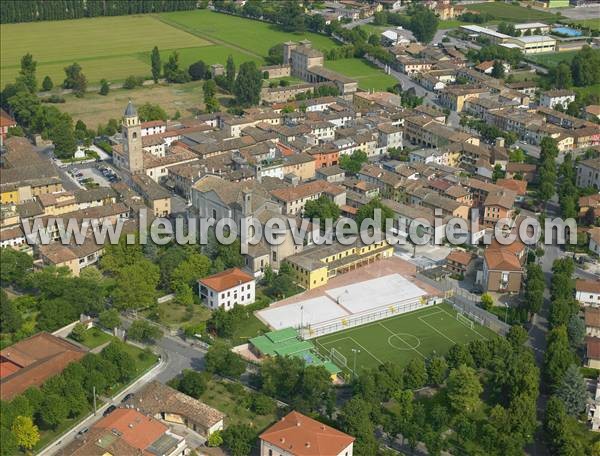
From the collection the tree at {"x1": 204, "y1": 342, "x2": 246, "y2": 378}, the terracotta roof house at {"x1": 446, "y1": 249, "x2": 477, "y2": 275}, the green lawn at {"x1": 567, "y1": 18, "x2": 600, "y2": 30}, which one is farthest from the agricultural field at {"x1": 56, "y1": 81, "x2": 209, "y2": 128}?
the green lawn at {"x1": 567, "y1": 18, "x2": 600, "y2": 30}

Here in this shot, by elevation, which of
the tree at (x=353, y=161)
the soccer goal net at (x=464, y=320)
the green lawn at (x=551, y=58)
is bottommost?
the soccer goal net at (x=464, y=320)

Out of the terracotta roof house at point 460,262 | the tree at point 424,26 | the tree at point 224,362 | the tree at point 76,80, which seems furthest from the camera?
the tree at point 424,26

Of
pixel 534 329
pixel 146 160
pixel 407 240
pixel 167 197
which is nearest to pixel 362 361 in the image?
pixel 534 329

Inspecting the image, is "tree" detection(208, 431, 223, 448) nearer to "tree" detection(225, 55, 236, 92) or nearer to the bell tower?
the bell tower

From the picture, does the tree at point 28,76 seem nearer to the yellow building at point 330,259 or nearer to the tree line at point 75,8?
the tree line at point 75,8

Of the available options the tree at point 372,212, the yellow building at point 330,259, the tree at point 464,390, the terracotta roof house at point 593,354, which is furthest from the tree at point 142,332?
the terracotta roof house at point 593,354
